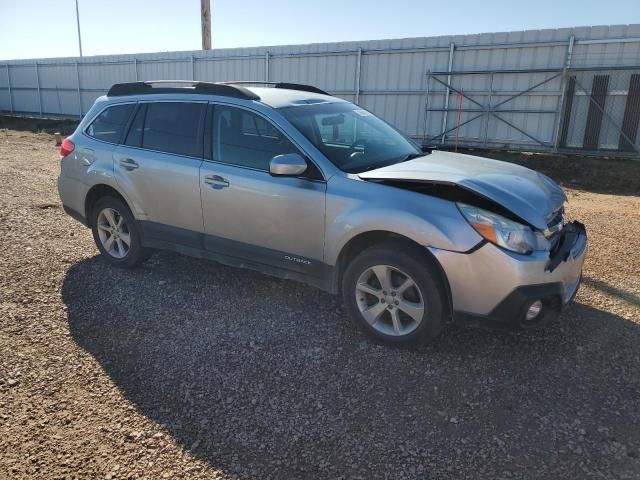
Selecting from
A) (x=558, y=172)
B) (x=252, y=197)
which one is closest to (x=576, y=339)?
(x=252, y=197)

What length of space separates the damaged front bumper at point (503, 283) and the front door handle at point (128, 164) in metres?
2.94

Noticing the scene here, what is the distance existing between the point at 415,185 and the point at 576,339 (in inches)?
65.9

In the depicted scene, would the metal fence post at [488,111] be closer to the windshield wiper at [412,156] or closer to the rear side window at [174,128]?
the windshield wiper at [412,156]

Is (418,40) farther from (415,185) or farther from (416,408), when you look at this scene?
(416,408)

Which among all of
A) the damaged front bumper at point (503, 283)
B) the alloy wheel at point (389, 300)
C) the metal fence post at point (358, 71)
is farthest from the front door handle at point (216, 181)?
the metal fence post at point (358, 71)

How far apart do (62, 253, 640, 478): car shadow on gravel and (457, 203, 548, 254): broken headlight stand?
2.74 ft

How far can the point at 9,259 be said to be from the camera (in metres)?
5.29

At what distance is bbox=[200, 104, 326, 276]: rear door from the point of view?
12.3ft

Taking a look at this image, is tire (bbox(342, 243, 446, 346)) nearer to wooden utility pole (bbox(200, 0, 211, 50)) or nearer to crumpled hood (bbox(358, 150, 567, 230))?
crumpled hood (bbox(358, 150, 567, 230))

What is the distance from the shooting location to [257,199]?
3945 mm

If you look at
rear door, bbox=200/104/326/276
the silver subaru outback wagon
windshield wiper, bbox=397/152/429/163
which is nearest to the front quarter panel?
the silver subaru outback wagon

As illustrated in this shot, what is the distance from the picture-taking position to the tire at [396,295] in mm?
3312

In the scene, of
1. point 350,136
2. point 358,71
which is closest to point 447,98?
point 358,71

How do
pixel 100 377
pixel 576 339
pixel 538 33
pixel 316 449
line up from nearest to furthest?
pixel 316 449
pixel 100 377
pixel 576 339
pixel 538 33
